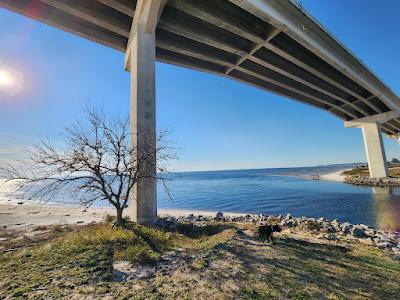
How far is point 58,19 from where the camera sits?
1123 centimetres

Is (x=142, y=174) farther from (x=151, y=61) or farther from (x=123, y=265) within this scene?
(x=151, y=61)

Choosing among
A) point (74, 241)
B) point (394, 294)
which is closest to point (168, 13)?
point (74, 241)

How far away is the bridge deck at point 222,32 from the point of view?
35.9 ft

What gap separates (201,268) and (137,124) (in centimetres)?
710

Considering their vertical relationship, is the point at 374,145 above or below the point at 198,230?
above

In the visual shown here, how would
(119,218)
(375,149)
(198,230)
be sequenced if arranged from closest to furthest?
(119,218)
(198,230)
(375,149)

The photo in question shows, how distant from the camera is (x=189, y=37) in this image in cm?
1298

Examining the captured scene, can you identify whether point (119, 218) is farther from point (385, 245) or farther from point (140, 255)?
point (385, 245)

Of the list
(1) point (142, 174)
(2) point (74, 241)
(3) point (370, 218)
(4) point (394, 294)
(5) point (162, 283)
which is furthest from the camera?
(3) point (370, 218)

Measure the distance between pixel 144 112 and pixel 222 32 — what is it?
8176 mm

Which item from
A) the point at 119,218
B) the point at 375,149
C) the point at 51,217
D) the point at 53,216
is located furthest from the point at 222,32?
the point at 375,149

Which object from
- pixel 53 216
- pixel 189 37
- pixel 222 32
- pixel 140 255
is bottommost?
pixel 53 216

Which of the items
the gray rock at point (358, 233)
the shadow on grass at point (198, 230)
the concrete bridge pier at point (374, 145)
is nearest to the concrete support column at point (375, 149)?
the concrete bridge pier at point (374, 145)

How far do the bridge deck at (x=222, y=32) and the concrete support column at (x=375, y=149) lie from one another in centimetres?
1758
